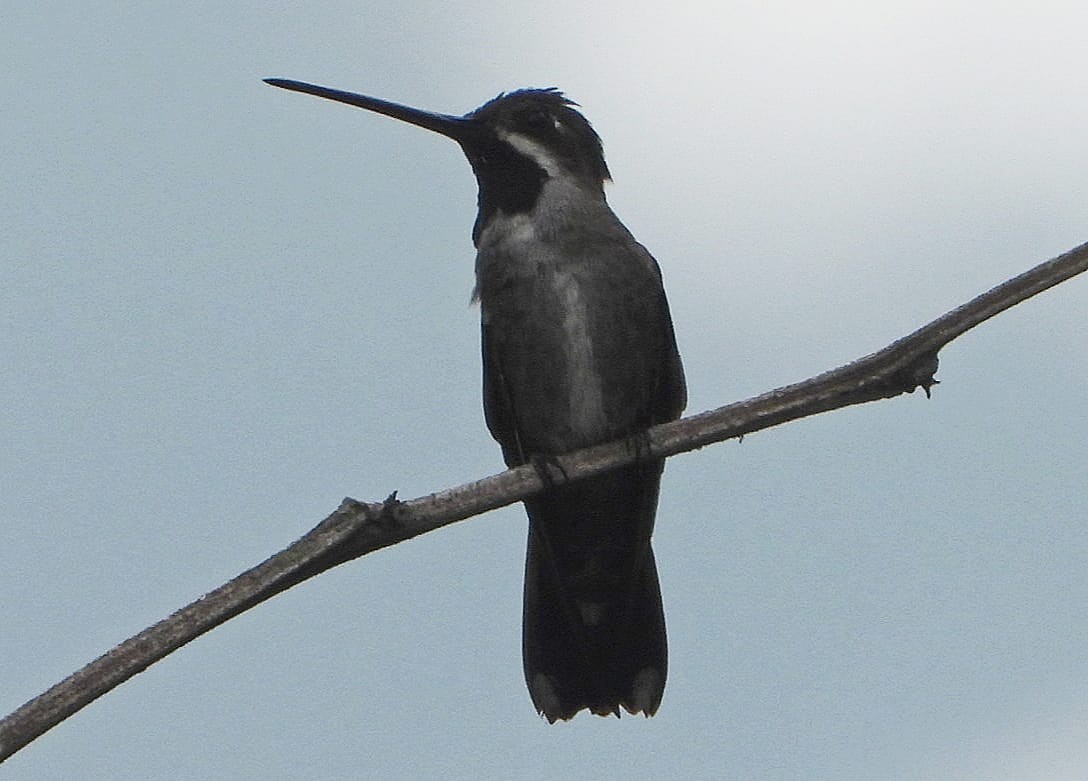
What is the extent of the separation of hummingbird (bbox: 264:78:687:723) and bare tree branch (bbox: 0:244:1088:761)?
2.59 meters

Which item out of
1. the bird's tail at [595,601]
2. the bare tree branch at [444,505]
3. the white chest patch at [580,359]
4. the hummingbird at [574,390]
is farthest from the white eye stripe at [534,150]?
the bare tree branch at [444,505]

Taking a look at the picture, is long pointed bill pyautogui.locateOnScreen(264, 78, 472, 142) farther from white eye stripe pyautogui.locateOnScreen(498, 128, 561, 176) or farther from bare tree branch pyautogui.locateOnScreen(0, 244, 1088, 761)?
bare tree branch pyautogui.locateOnScreen(0, 244, 1088, 761)

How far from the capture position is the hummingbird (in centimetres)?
766

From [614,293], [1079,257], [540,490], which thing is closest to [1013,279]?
[1079,257]

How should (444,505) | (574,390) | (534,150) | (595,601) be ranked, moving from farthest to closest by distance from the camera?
(534,150), (595,601), (574,390), (444,505)

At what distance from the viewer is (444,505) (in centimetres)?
431

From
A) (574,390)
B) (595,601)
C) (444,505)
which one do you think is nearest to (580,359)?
(574,390)

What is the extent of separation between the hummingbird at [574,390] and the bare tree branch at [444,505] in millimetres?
2591

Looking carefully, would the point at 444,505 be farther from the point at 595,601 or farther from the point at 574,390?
the point at 595,601

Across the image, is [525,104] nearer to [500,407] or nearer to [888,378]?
[500,407]

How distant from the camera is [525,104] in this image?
843 centimetres

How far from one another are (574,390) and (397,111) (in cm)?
155

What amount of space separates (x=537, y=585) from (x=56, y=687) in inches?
193

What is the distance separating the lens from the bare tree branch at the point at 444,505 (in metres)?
3.34
